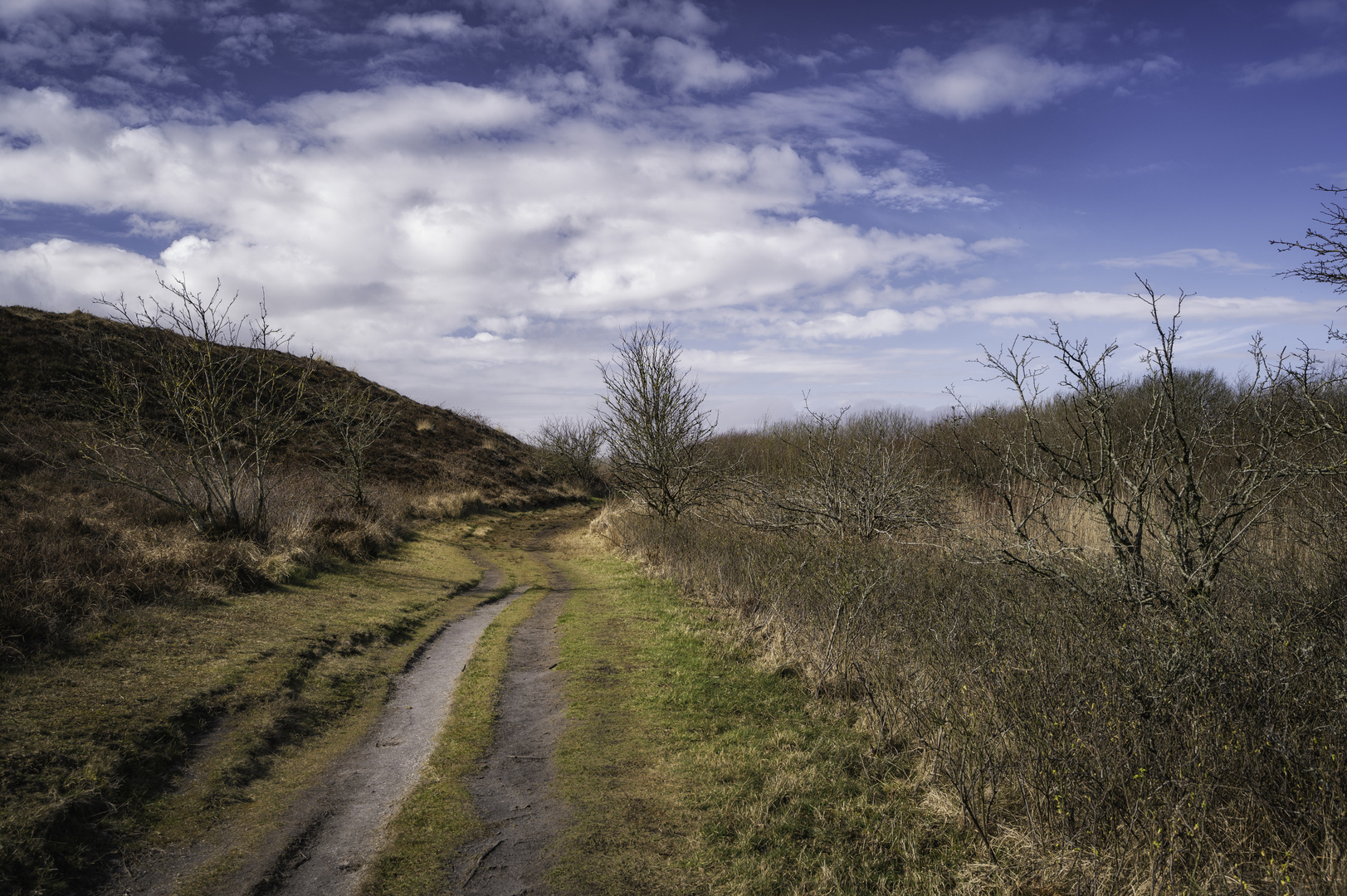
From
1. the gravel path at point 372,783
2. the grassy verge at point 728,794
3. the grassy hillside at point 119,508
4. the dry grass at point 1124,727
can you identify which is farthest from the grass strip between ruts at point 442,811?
the grassy hillside at point 119,508

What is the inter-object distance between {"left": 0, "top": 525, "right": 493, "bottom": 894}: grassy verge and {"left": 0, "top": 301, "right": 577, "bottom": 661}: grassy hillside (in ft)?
1.96

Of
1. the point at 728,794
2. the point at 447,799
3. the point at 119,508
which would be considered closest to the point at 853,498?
the point at 728,794

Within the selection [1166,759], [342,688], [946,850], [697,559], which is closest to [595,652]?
[342,688]

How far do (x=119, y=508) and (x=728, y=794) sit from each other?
1217 centimetres

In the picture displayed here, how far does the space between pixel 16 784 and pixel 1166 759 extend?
697 centimetres

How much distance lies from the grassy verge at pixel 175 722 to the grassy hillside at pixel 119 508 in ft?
1.96

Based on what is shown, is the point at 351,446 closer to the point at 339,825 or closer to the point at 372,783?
the point at 372,783

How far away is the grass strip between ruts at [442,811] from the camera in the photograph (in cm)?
383

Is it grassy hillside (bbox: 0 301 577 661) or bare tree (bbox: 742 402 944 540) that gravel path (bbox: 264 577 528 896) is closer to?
grassy hillside (bbox: 0 301 577 661)

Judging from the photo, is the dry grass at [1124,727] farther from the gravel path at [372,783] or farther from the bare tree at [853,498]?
the bare tree at [853,498]

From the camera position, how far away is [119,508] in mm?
11391

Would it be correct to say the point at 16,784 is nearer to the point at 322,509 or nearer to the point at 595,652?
the point at 595,652

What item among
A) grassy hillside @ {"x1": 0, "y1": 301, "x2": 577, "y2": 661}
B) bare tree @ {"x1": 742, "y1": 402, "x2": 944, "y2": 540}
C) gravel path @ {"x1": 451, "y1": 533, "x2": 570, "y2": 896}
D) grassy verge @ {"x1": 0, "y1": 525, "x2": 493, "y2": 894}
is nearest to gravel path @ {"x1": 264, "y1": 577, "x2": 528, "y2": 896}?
grassy verge @ {"x1": 0, "y1": 525, "x2": 493, "y2": 894}

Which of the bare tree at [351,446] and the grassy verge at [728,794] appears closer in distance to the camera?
the grassy verge at [728,794]
